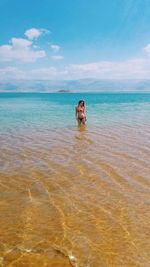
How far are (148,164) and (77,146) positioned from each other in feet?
14.1

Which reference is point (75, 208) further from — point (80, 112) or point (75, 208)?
point (80, 112)

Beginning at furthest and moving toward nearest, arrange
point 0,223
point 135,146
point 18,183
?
1. point 135,146
2. point 18,183
3. point 0,223

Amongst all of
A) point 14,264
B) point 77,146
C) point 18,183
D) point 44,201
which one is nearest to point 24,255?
point 14,264

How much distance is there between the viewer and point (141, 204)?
6.34 meters

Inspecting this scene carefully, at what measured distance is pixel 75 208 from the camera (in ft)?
20.4

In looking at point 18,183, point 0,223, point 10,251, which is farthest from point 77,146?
point 10,251

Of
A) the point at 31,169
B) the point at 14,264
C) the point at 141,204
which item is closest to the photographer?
the point at 14,264

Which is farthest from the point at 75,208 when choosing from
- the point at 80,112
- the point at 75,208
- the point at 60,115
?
the point at 60,115

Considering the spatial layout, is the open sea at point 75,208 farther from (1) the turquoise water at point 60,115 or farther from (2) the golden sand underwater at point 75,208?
(1) the turquoise water at point 60,115

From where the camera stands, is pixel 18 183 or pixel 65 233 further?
pixel 18 183

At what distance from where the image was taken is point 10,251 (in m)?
4.57

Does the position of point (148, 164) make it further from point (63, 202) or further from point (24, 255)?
point (24, 255)

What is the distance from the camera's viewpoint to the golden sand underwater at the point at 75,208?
4.50 metres

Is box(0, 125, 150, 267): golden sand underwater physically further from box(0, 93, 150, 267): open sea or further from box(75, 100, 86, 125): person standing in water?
box(75, 100, 86, 125): person standing in water
